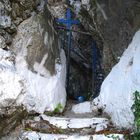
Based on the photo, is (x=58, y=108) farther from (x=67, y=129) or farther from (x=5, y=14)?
(x=5, y=14)

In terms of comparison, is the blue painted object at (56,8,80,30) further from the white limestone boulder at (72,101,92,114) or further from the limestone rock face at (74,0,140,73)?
the white limestone boulder at (72,101,92,114)

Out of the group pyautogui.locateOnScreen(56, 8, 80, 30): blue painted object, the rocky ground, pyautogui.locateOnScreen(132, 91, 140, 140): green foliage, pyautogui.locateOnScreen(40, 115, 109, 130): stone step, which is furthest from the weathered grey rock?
pyautogui.locateOnScreen(56, 8, 80, 30): blue painted object

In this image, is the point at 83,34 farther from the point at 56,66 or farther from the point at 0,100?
the point at 0,100

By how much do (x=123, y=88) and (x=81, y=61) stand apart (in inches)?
205

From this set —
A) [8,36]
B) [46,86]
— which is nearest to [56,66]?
[46,86]

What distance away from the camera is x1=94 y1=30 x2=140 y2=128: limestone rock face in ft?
18.0

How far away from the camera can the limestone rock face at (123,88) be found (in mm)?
5473

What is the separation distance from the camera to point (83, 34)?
1089cm

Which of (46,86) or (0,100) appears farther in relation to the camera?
(46,86)

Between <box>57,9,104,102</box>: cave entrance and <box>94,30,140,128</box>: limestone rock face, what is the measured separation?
312 cm

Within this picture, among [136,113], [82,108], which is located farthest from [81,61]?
[136,113]

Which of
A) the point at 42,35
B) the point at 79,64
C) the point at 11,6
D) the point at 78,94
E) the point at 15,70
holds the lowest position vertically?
the point at 78,94

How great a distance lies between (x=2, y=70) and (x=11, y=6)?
1522 mm

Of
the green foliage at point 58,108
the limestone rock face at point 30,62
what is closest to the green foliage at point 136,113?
the limestone rock face at point 30,62
